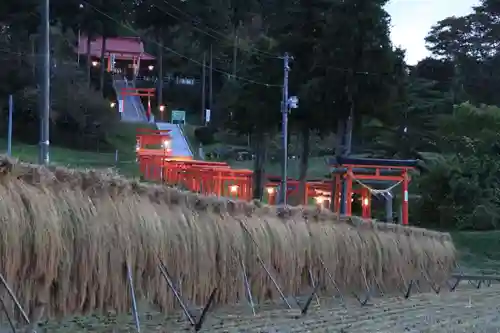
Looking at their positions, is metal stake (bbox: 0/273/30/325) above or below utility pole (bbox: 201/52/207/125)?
below

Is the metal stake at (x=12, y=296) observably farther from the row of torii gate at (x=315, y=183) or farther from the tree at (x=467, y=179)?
the tree at (x=467, y=179)

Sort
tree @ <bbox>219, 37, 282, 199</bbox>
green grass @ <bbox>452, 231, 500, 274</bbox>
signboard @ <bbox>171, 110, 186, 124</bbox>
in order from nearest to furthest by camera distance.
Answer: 1. green grass @ <bbox>452, 231, 500, 274</bbox>
2. tree @ <bbox>219, 37, 282, 199</bbox>
3. signboard @ <bbox>171, 110, 186, 124</bbox>

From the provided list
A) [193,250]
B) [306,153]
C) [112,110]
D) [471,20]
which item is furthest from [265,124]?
[193,250]

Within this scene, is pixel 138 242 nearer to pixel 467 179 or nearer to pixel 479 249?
pixel 479 249

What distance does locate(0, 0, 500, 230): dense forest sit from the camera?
27156 mm

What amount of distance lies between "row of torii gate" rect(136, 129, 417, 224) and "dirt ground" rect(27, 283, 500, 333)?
10240 mm

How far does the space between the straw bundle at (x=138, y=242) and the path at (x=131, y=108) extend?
1324 inches

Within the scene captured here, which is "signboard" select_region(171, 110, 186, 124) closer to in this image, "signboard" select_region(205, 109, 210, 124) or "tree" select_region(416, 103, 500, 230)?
"signboard" select_region(205, 109, 210, 124)

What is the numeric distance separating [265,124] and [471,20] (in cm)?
1686

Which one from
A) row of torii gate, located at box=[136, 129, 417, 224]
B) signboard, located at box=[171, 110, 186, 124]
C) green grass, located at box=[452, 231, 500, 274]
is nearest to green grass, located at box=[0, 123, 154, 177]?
row of torii gate, located at box=[136, 129, 417, 224]

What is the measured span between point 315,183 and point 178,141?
41.1 ft

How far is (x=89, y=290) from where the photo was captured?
602cm

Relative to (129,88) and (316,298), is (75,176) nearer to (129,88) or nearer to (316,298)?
(316,298)

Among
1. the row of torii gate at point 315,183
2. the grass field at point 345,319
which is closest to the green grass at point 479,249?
the row of torii gate at point 315,183
